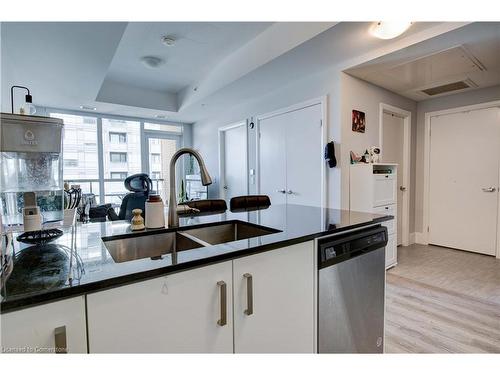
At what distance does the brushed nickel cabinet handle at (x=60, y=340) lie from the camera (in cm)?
61

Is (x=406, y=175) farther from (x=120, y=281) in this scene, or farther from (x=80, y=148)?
(x=80, y=148)

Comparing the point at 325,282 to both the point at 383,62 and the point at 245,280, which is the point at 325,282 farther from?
the point at 383,62

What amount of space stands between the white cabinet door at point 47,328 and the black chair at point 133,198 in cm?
227

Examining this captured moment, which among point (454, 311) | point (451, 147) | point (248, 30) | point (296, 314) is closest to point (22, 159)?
point (296, 314)

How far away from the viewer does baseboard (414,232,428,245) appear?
4.16m

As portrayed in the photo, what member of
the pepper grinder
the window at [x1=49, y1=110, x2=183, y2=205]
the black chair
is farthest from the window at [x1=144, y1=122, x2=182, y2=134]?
the pepper grinder

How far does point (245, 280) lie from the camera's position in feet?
3.09

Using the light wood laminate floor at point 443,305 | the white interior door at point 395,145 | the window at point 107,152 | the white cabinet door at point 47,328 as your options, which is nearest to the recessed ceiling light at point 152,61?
the window at point 107,152

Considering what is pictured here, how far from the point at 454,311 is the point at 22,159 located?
313 centimetres

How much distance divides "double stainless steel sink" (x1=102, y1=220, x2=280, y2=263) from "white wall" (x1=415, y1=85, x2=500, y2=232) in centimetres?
382

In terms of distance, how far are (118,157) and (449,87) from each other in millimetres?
5556

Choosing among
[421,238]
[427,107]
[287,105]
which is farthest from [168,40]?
[421,238]

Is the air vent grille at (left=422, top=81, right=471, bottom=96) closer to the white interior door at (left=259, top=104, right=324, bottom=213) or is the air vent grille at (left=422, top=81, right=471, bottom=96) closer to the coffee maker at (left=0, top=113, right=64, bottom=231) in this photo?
the white interior door at (left=259, top=104, right=324, bottom=213)

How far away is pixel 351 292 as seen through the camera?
131 cm
